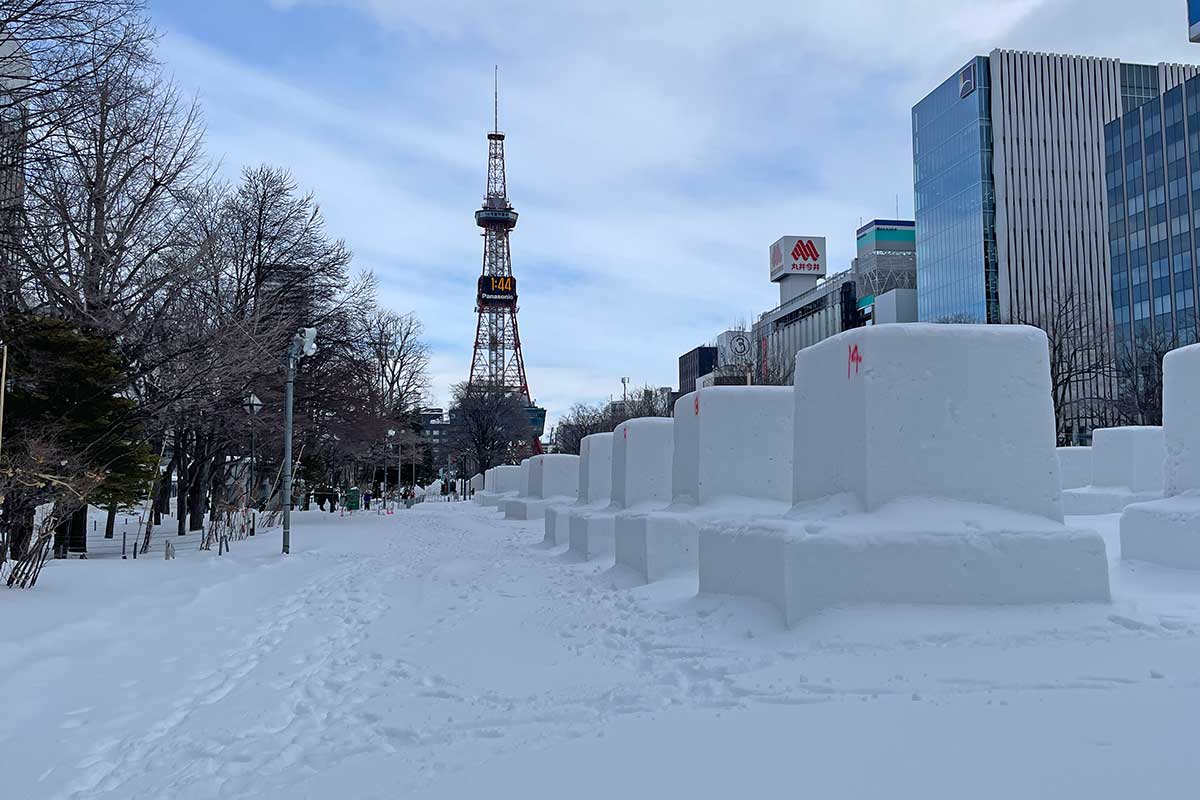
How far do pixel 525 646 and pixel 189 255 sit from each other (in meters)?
14.2

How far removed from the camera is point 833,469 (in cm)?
926

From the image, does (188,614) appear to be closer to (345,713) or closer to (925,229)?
(345,713)

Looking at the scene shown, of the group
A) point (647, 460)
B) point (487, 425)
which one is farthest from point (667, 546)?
point (487, 425)

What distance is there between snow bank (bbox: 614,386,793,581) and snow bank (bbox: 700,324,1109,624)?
4319 millimetres

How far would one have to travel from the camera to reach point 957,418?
28.0 feet

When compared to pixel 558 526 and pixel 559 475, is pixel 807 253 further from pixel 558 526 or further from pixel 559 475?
pixel 558 526

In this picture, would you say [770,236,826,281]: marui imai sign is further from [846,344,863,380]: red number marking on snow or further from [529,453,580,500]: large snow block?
[846,344,863,380]: red number marking on snow

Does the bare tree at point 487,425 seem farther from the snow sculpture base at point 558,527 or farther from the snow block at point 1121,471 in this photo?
the snow block at point 1121,471

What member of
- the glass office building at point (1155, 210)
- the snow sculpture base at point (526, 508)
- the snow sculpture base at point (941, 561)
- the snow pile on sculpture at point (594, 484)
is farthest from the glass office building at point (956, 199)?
the snow sculpture base at point (941, 561)

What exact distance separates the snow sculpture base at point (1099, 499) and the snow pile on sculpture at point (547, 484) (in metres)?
15.1

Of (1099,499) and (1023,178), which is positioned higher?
(1023,178)

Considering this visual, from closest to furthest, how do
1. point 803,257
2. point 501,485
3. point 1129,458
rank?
point 1129,458 → point 501,485 → point 803,257

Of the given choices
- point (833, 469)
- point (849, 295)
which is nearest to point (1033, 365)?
point (833, 469)

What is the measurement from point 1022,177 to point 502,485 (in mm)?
68856
